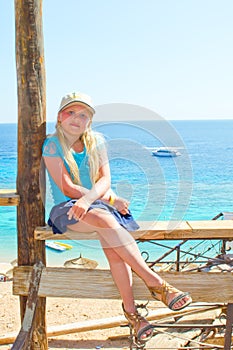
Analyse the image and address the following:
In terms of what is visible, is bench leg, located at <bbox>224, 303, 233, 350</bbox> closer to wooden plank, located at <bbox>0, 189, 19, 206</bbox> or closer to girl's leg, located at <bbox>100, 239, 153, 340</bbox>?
girl's leg, located at <bbox>100, 239, 153, 340</bbox>

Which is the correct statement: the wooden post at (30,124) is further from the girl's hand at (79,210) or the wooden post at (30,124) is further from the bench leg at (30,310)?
the girl's hand at (79,210)

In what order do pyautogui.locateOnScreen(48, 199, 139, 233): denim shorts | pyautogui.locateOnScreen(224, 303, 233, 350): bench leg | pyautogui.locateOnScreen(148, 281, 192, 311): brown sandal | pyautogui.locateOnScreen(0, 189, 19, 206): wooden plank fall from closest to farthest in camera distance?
pyautogui.locateOnScreen(148, 281, 192, 311): brown sandal → pyautogui.locateOnScreen(48, 199, 139, 233): denim shorts → pyautogui.locateOnScreen(224, 303, 233, 350): bench leg → pyautogui.locateOnScreen(0, 189, 19, 206): wooden plank

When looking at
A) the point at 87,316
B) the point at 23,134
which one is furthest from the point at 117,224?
the point at 87,316

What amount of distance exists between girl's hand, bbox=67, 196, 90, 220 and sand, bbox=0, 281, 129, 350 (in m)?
1.98

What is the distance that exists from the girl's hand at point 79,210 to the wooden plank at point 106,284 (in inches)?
20.5

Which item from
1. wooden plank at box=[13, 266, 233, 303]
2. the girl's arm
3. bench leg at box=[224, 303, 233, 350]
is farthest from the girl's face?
bench leg at box=[224, 303, 233, 350]

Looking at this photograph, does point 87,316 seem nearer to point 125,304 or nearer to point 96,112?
point 125,304

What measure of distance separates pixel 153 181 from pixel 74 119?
1.02 meters

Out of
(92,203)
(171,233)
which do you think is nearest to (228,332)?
(171,233)

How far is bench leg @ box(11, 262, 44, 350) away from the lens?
279 cm

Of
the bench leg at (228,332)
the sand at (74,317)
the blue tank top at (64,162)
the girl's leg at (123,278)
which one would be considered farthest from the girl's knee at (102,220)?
the sand at (74,317)

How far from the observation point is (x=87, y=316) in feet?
17.2

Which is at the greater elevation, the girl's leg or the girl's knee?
the girl's knee

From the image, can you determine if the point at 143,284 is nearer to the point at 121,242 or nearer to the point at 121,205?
the point at 121,242
